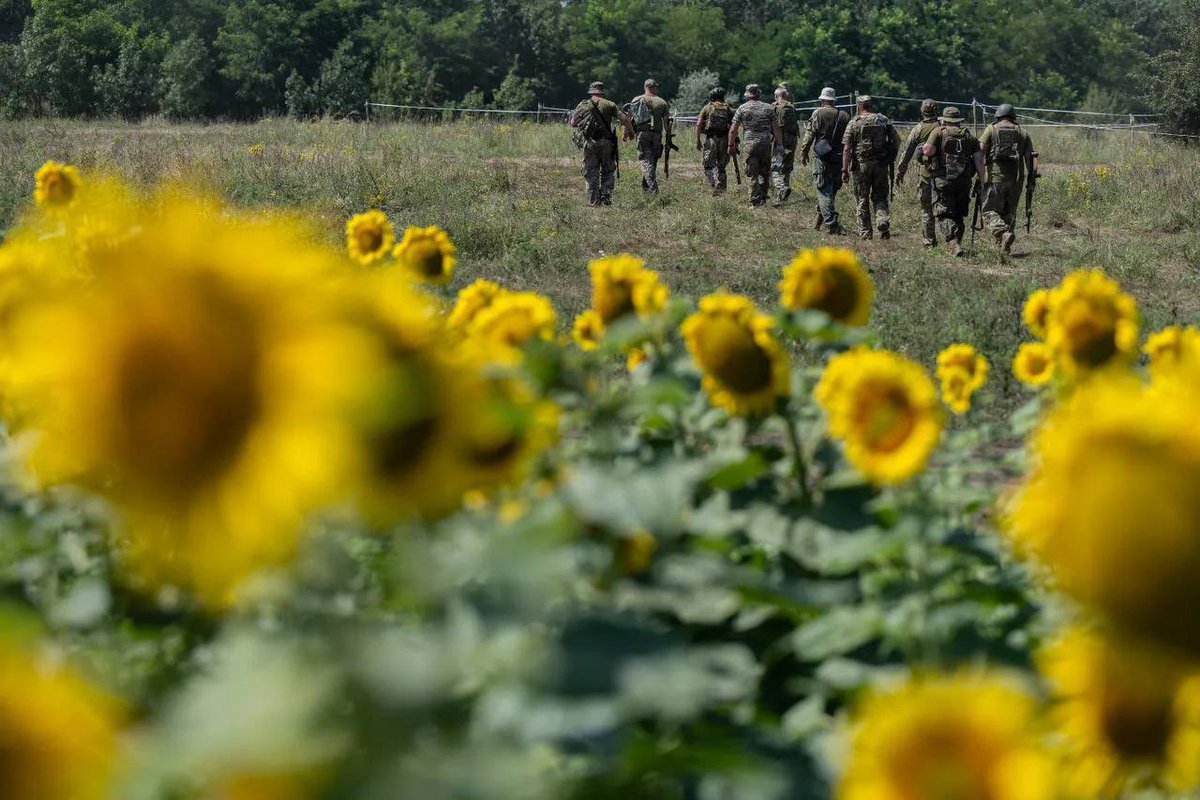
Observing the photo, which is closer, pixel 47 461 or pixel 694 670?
pixel 47 461

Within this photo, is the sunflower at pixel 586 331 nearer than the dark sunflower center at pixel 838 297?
No

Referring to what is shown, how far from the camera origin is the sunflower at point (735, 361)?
168 centimetres

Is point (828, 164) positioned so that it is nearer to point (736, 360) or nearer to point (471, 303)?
point (471, 303)

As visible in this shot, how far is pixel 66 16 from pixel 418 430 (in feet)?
203

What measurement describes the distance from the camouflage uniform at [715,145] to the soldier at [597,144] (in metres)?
1.34

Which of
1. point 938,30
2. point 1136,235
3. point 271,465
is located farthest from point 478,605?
point 938,30

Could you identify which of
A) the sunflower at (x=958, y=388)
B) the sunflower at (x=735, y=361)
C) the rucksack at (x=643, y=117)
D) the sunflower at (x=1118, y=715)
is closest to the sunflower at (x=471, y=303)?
the sunflower at (x=735, y=361)

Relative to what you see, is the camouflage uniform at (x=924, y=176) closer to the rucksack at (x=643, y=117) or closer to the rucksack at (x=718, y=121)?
the rucksack at (x=718, y=121)

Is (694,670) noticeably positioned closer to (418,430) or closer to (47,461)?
(418,430)

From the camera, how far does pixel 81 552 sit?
158 cm

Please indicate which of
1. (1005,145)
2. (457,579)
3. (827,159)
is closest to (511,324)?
(457,579)

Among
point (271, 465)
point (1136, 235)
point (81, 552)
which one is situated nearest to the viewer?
point (271, 465)

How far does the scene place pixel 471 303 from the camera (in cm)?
206

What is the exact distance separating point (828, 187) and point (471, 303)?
44.8ft
